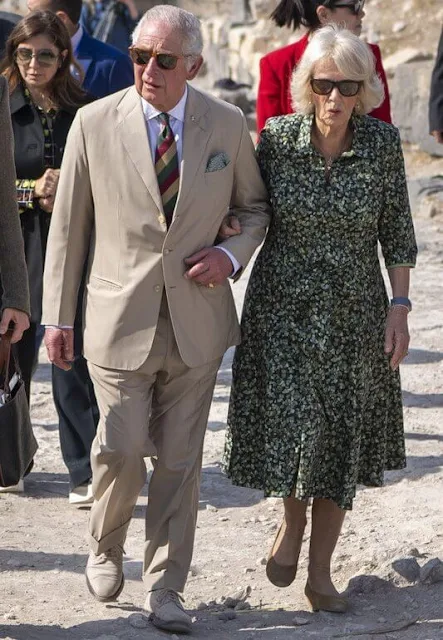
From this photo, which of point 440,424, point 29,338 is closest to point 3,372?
point 29,338

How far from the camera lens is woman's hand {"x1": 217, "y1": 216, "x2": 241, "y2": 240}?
4320 millimetres

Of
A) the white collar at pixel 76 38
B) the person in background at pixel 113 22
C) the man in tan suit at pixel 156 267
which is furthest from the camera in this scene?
the person in background at pixel 113 22

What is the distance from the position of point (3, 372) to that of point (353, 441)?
1203mm

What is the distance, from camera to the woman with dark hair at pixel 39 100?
542 centimetres

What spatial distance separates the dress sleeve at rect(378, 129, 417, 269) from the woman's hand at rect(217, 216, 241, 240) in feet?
1.67

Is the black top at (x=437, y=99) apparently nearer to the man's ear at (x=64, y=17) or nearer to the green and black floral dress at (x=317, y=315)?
the man's ear at (x=64, y=17)

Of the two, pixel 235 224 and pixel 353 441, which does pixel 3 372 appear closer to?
pixel 235 224

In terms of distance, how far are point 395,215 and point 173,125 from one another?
818mm

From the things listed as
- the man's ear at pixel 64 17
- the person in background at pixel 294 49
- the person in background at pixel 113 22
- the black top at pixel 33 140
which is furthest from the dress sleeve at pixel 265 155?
the person in background at pixel 113 22

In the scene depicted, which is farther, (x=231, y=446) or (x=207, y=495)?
(x=207, y=495)

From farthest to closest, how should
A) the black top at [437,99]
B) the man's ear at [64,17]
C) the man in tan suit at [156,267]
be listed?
the black top at [437,99] < the man's ear at [64,17] < the man in tan suit at [156,267]

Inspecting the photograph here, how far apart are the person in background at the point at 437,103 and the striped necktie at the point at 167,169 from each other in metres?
3.17

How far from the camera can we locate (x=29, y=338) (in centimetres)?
579

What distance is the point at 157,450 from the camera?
4402mm
